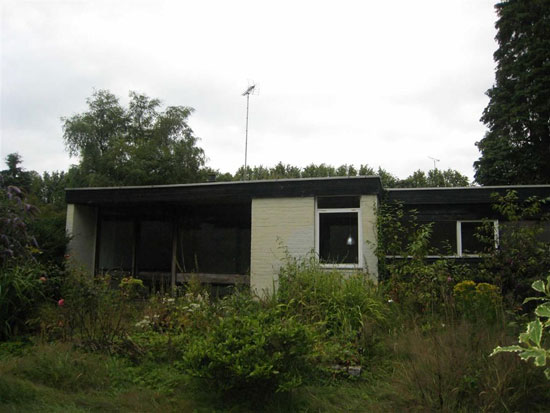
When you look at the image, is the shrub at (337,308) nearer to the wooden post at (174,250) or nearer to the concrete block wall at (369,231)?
the concrete block wall at (369,231)

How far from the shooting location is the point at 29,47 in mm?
8352

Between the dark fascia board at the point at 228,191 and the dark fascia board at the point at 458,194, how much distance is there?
4.47 feet

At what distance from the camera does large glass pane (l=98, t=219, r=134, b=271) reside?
13.0 m

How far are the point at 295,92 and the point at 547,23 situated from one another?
13.5 metres

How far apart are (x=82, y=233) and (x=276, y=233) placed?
561 cm

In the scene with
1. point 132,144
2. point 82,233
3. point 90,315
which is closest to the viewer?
point 90,315

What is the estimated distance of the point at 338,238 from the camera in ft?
33.2

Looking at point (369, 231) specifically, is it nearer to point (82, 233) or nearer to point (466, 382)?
point (466, 382)

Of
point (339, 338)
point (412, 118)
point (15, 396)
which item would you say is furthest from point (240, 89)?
point (15, 396)

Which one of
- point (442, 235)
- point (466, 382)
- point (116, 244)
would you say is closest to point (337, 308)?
point (466, 382)

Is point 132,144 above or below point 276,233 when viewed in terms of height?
above

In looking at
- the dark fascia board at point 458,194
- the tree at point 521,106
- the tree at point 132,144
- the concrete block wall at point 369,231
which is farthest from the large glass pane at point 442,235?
the tree at point 132,144

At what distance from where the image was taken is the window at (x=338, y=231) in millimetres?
9984

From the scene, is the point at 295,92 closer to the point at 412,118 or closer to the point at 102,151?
the point at 412,118
